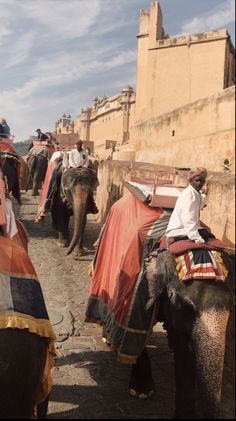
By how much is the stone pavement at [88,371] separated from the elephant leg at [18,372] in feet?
3.41

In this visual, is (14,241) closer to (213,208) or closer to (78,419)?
(78,419)

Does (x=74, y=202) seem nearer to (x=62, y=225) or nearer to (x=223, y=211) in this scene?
(x=62, y=225)

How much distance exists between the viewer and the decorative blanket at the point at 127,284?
150 inches

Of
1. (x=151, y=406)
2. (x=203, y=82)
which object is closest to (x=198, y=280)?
(x=151, y=406)

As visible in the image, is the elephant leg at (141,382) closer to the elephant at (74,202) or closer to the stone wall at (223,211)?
the stone wall at (223,211)

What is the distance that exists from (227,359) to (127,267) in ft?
3.91

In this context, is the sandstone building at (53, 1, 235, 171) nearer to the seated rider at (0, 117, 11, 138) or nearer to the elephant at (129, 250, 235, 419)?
the elephant at (129, 250, 235, 419)

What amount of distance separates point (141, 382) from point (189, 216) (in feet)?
5.60

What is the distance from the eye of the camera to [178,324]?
3.29 meters

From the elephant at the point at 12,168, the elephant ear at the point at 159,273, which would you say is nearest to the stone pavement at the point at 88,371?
the elephant ear at the point at 159,273

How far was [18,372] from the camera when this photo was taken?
2395 millimetres

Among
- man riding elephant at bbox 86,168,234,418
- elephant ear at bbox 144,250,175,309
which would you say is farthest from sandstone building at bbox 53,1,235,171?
elephant ear at bbox 144,250,175,309

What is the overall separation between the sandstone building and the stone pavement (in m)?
2.66

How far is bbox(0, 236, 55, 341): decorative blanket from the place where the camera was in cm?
247
